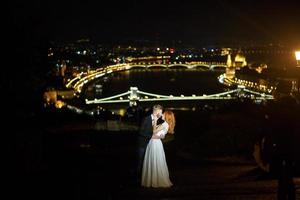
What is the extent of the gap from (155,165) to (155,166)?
10mm

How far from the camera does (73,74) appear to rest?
7819cm

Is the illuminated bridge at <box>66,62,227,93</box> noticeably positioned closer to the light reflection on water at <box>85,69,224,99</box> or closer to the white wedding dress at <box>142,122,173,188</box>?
the light reflection on water at <box>85,69,224,99</box>

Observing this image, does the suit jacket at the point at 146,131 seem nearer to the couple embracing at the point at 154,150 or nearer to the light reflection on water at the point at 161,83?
the couple embracing at the point at 154,150

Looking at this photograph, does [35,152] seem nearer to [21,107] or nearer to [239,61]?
[21,107]

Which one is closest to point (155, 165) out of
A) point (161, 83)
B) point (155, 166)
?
point (155, 166)

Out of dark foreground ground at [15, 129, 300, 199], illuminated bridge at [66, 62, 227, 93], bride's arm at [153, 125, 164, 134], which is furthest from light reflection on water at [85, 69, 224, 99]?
bride's arm at [153, 125, 164, 134]

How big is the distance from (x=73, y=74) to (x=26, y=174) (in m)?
73.4

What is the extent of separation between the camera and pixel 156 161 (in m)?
4.96

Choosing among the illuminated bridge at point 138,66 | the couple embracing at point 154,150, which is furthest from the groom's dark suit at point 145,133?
the illuminated bridge at point 138,66

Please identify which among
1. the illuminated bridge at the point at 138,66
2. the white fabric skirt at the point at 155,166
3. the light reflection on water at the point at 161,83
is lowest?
the light reflection on water at the point at 161,83

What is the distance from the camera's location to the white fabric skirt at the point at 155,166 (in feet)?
16.3

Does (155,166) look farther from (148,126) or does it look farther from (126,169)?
(126,169)

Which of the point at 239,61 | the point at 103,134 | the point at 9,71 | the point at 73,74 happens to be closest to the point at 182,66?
the point at 239,61

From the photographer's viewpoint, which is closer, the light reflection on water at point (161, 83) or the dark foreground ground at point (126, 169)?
the dark foreground ground at point (126, 169)
